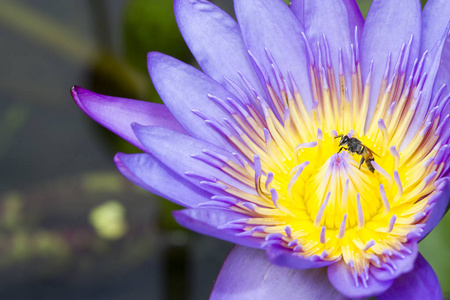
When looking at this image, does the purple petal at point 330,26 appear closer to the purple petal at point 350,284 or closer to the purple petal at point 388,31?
the purple petal at point 388,31

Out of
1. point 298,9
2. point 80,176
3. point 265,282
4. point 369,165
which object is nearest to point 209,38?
point 298,9

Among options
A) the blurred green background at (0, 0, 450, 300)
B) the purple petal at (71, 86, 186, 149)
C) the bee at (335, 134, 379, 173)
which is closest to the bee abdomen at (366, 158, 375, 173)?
the bee at (335, 134, 379, 173)

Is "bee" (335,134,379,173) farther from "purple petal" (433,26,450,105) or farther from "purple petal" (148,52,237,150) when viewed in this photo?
"purple petal" (148,52,237,150)

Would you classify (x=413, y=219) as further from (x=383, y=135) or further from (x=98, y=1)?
(x=98, y=1)

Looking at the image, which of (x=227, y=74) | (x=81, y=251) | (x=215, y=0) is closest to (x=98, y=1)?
(x=215, y=0)

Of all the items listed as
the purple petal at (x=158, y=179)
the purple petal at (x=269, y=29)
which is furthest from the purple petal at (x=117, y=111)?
the purple petal at (x=269, y=29)

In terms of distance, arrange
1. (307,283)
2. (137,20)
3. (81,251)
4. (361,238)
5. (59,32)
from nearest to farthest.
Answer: (307,283) → (361,238) → (137,20) → (81,251) → (59,32)

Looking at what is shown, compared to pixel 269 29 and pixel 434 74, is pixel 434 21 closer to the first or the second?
pixel 434 74
